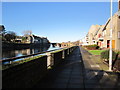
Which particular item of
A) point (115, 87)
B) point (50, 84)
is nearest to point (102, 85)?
point (115, 87)

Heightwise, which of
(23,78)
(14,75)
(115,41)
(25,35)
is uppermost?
(25,35)

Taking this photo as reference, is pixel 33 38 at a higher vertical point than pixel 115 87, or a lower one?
higher

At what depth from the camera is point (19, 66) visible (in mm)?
3732

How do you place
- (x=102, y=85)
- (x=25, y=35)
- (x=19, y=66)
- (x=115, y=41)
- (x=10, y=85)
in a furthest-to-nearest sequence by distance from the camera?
1. (x=25, y=35)
2. (x=115, y=41)
3. (x=102, y=85)
4. (x=19, y=66)
5. (x=10, y=85)

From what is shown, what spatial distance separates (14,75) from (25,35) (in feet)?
330

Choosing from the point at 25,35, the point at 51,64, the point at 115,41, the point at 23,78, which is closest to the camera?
the point at 23,78

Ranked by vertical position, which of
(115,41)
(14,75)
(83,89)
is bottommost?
(83,89)

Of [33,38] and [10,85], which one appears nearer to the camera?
[10,85]

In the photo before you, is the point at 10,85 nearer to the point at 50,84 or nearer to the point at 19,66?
the point at 19,66

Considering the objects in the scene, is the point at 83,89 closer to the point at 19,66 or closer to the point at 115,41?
the point at 19,66

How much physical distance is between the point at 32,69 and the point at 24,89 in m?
0.92

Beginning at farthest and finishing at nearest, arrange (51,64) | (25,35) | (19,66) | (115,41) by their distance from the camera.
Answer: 1. (25,35)
2. (115,41)
3. (51,64)
4. (19,66)

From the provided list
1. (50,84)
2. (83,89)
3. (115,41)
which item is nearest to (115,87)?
(83,89)

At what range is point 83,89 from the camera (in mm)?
4719
